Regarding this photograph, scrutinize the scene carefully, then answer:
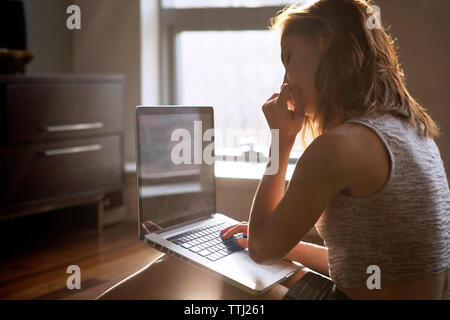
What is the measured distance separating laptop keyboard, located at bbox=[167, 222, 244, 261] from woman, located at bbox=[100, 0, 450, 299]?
0.10m

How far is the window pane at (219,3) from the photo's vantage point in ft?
8.52

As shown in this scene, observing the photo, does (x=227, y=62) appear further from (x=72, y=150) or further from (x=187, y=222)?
(x=187, y=222)

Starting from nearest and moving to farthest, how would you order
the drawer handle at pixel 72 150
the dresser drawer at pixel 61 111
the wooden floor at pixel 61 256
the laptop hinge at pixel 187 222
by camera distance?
the laptop hinge at pixel 187 222 → the wooden floor at pixel 61 256 → the dresser drawer at pixel 61 111 → the drawer handle at pixel 72 150

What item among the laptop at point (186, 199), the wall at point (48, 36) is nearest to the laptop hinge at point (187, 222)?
the laptop at point (186, 199)

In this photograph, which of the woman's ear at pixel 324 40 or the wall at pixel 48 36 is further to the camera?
the wall at pixel 48 36

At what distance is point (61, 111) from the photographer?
7.77 ft

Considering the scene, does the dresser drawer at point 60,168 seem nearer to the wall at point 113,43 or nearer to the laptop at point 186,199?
the wall at point 113,43

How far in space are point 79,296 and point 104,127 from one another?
3.29 feet

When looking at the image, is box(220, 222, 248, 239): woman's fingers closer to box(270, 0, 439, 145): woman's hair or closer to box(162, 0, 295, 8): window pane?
box(270, 0, 439, 145): woman's hair

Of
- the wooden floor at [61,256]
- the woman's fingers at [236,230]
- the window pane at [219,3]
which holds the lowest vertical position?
the wooden floor at [61,256]

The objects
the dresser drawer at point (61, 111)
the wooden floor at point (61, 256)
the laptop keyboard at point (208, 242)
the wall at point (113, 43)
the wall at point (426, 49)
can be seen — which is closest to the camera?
the laptop keyboard at point (208, 242)

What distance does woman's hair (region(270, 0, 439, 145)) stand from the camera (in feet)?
2.95

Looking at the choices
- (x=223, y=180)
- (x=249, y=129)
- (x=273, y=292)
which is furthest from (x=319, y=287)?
(x=249, y=129)

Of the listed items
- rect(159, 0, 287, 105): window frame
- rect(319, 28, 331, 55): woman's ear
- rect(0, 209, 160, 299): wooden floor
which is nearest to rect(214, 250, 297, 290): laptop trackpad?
rect(319, 28, 331, 55): woman's ear
